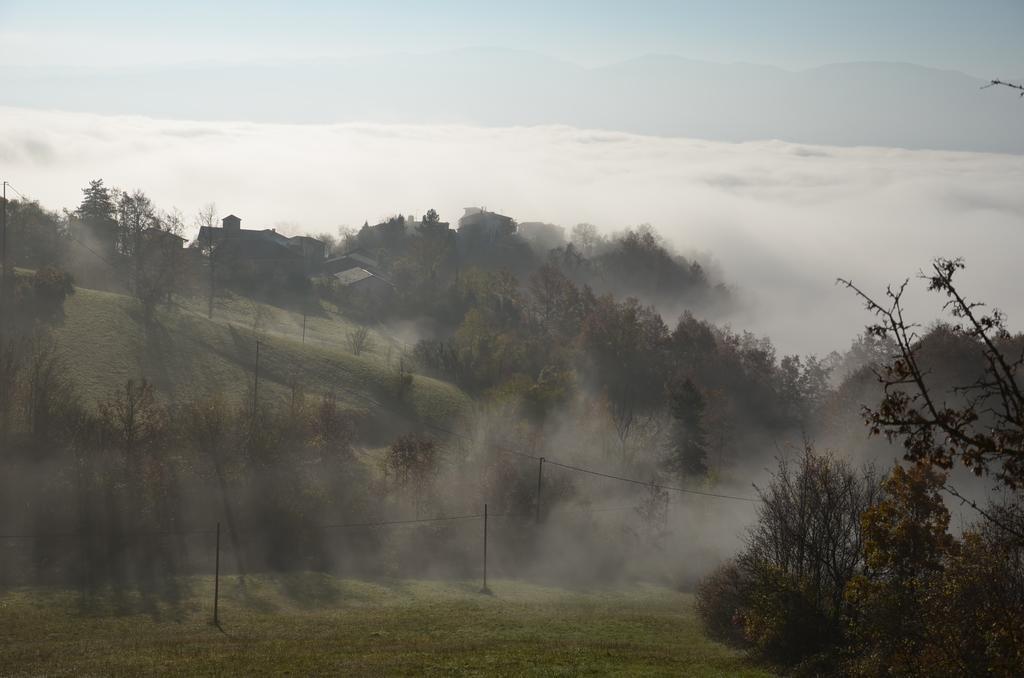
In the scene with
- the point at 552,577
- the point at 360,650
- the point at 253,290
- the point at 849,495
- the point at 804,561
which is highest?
the point at 253,290

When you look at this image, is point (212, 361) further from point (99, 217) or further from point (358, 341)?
point (99, 217)

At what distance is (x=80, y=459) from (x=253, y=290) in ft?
215

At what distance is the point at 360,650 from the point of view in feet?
113

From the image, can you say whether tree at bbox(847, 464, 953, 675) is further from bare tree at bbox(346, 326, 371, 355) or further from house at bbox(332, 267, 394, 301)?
house at bbox(332, 267, 394, 301)

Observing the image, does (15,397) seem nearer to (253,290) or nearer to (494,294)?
(253,290)

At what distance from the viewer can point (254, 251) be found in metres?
140

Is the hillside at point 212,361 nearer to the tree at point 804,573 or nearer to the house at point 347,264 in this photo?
the house at point 347,264

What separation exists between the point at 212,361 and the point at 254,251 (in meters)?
58.1

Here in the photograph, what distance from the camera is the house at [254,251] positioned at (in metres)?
129

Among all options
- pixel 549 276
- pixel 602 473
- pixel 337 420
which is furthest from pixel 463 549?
pixel 549 276

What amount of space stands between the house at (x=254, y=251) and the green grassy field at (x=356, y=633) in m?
83.8

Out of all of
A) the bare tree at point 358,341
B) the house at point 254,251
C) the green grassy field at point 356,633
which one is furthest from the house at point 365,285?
the green grassy field at point 356,633

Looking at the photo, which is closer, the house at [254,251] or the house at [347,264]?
the house at [254,251]

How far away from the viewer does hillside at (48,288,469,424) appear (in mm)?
78562
